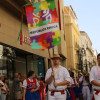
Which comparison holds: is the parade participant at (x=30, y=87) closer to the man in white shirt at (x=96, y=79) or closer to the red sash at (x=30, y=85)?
the red sash at (x=30, y=85)

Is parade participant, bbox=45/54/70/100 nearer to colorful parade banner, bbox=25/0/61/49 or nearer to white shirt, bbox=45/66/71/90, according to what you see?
white shirt, bbox=45/66/71/90

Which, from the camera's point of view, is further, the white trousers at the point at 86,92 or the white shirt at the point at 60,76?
the white trousers at the point at 86,92

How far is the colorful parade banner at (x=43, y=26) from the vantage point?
6.89 meters

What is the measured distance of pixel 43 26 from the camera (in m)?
7.02

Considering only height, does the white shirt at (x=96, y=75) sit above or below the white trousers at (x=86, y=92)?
above

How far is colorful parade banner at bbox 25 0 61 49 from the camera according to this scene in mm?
6895

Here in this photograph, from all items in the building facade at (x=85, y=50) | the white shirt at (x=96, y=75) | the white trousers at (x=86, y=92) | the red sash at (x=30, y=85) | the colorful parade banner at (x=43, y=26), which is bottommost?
the white trousers at (x=86, y=92)

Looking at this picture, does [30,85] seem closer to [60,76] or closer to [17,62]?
[60,76]

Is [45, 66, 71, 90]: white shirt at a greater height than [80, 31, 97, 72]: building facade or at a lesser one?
lesser

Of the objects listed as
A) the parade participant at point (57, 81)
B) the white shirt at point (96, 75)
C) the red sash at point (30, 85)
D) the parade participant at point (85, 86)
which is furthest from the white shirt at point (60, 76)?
the parade participant at point (85, 86)

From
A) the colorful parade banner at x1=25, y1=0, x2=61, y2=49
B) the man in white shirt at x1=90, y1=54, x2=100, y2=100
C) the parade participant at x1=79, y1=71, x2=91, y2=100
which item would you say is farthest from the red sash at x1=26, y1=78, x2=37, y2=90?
the parade participant at x1=79, y1=71, x2=91, y2=100

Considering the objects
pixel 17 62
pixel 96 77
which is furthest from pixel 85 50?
pixel 96 77

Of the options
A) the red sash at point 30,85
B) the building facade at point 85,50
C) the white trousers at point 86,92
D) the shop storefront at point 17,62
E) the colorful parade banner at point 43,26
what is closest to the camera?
the colorful parade banner at point 43,26

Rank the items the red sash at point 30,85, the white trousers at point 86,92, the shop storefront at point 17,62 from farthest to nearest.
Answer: the shop storefront at point 17,62 → the white trousers at point 86,92 → the red sash at point 30,85
